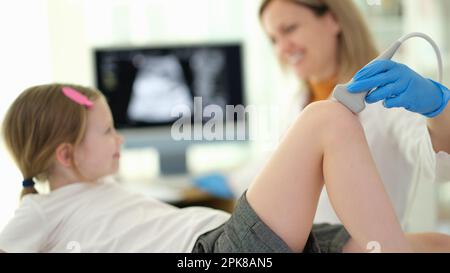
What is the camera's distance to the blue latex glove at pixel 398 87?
2.30ft

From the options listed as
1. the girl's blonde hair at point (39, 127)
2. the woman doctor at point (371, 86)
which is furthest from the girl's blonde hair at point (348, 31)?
the girl's blonde hair at point (39, 127)

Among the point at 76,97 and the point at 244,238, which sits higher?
the point at 76,97

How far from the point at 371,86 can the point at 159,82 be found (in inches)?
60.7

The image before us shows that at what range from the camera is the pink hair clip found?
91 cm

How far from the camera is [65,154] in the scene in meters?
0.91

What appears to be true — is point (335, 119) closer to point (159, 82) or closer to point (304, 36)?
point (304, 36)

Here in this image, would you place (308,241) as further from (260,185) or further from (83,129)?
(83,129)

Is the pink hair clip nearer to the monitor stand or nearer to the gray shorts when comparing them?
the gray shorts

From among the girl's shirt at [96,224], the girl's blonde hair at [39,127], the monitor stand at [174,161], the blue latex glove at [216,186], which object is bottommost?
the monitor stand at [174,161]

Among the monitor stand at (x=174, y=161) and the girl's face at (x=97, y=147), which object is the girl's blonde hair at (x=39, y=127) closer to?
the girl's face at (x=97, y=147)

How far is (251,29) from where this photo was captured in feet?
7.50

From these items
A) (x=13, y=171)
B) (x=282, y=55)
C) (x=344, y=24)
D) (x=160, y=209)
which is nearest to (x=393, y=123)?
(x=344, y=24)

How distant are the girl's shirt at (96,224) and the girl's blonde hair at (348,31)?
0.38m

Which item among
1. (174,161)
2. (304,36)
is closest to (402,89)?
(304,36)
